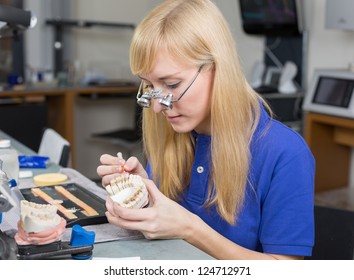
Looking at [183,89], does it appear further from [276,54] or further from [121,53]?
[121,53]

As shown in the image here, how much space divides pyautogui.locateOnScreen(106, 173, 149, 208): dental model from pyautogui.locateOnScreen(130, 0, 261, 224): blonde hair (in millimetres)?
227

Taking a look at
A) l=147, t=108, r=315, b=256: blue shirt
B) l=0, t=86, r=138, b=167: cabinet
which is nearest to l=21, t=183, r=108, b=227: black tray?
l=147, t=108, r=315, b=256: blue shirt

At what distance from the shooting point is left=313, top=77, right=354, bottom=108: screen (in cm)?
261

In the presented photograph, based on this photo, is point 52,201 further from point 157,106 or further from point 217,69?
point 217,69

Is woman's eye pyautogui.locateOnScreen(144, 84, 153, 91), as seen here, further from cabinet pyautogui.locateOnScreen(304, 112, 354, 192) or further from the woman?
cabinet pyautogui.locateOnScreen(304, 112, 354, 192)

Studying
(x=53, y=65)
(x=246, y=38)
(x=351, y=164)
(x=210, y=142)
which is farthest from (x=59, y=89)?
(x=210, y=142)

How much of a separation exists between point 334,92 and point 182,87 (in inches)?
69.8

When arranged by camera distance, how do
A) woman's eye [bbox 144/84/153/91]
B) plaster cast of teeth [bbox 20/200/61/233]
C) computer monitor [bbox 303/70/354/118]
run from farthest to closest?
computer monitor [bbox 303/70/354/118]
woman's eye [bbox 144/84/153/91]
plaster cast of teeth [bbox 20/200/61/233]

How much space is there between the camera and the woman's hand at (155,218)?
100 centimetres

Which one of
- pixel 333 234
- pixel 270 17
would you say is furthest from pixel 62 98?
Result: pixel 333 234

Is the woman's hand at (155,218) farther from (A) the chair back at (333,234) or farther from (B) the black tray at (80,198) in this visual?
(A) the chair back at (333,234)

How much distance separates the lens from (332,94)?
270 centimetres
